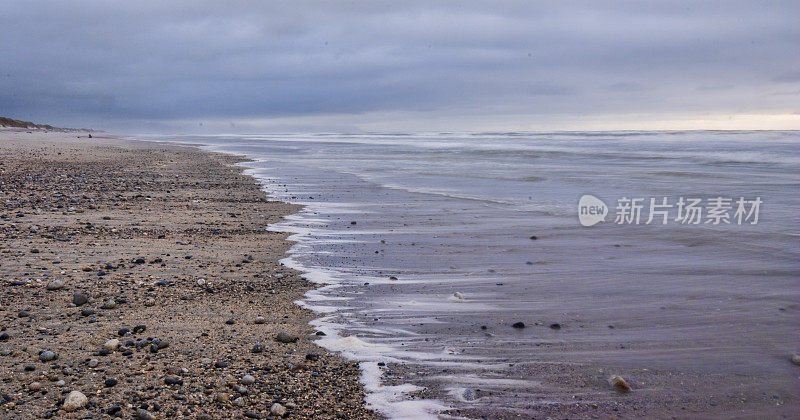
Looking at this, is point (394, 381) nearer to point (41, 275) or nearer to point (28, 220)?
point (41, 275)

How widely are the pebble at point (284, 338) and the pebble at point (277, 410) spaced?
0.97m

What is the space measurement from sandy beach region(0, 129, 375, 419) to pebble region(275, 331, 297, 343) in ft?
0.05

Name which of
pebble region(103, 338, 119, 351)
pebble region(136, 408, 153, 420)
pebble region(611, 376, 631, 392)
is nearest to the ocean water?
pebble region(611, 376, 631, 392)

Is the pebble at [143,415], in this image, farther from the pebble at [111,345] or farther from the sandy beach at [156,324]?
the pebble at [111,345]

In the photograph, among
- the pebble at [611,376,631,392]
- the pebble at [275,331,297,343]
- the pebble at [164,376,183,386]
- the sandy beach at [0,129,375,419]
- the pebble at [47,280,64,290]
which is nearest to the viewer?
the sandy beach at [0,129,375,419]

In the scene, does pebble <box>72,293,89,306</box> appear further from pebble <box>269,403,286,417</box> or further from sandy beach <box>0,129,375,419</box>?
pebble <box>269,403,286,417</box>

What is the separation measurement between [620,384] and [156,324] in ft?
10.1

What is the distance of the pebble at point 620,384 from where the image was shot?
3355 millimetres

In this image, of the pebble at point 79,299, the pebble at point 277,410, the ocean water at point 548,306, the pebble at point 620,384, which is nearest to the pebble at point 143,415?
the pebble at point 277,410

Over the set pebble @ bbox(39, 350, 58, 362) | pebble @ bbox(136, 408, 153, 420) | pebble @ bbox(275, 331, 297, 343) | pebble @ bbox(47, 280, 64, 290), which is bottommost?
pebble @ bbox(136, 408, 153, 420)

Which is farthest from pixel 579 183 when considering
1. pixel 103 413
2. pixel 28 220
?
pixel 103 413

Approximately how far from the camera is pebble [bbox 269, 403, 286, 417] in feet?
9.68

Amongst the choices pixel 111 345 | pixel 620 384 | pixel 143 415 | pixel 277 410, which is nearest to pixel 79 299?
pixel 111 345

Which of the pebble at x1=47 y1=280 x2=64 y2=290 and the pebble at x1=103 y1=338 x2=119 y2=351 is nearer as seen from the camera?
the pebble at x1=103 y1=338 x2=119 y2=351
